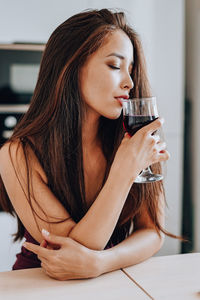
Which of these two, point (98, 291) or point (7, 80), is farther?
point (7, 80)

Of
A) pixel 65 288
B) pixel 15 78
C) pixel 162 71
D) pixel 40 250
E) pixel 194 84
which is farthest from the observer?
pixel 194 84

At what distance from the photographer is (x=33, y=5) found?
283cm

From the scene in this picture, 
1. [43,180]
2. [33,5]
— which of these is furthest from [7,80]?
[43,180]

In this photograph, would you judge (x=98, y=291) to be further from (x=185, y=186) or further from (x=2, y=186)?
(x=185, y=186)

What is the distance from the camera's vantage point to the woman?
1.25 m

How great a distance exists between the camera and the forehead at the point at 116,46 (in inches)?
55.9

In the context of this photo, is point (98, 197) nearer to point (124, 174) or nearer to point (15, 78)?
point (124, 174)

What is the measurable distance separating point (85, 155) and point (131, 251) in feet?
1.77

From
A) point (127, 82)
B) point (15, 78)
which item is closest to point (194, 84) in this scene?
point (15, 78)

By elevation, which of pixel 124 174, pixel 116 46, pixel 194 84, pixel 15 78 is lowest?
pixel 124 174

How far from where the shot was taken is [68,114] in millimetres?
1510

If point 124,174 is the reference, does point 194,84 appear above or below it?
above

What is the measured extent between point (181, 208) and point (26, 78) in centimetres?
157

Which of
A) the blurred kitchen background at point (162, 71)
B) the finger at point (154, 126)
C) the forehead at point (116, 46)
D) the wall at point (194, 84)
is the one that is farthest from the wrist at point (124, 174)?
the wall at point (194, 84)
